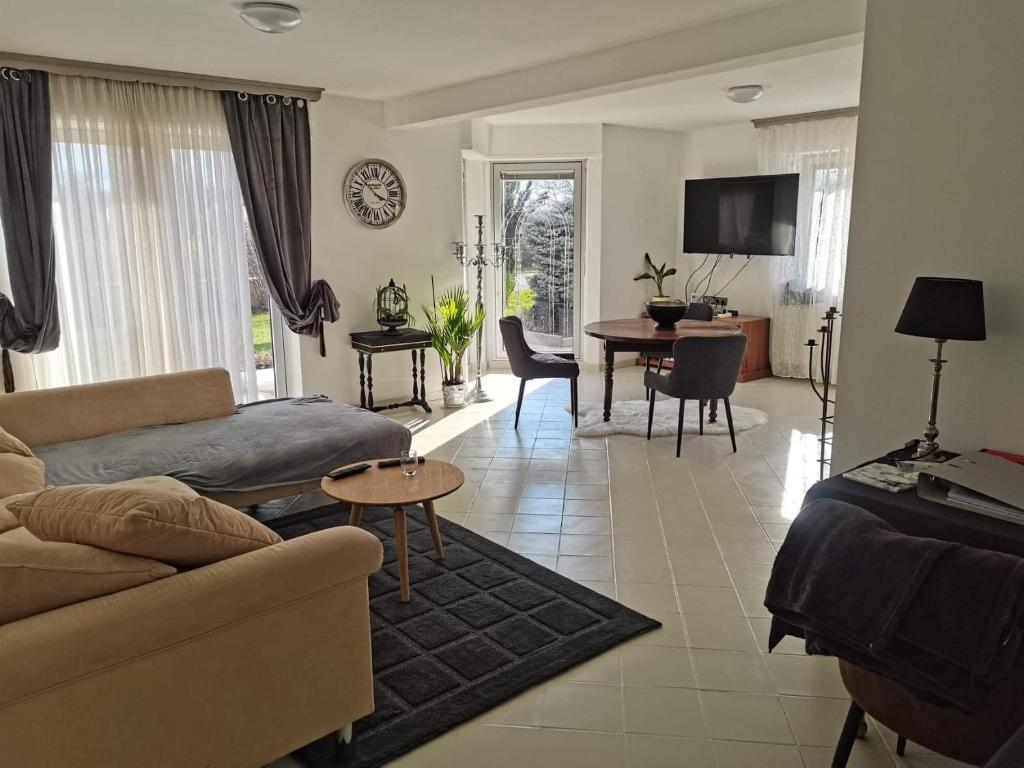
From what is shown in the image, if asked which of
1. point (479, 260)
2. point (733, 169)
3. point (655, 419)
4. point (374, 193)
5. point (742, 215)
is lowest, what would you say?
point (655, 419)

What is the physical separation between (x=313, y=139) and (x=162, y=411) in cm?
254

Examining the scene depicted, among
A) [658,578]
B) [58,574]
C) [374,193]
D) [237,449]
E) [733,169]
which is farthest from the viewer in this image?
[733,169]

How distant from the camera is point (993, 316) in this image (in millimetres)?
2453

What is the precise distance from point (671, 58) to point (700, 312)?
124 inches

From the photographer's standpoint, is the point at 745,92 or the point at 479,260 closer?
the point at 745,92

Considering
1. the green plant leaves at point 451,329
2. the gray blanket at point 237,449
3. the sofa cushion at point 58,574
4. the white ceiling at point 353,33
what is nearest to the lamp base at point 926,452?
the white ceiling at point 353,33

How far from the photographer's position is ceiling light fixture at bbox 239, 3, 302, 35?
3.31 m

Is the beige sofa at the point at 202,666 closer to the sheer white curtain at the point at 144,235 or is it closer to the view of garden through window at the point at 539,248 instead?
the sheer white curtain at the point at 144,235

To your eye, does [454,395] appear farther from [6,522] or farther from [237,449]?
[6,522]

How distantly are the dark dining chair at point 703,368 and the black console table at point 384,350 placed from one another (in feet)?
6.72

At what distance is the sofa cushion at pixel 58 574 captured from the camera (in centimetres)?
170

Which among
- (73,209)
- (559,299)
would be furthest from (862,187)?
(559,299)

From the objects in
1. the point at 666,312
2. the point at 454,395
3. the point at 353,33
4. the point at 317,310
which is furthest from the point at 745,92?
the point at 317,310

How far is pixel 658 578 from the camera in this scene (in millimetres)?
3336
